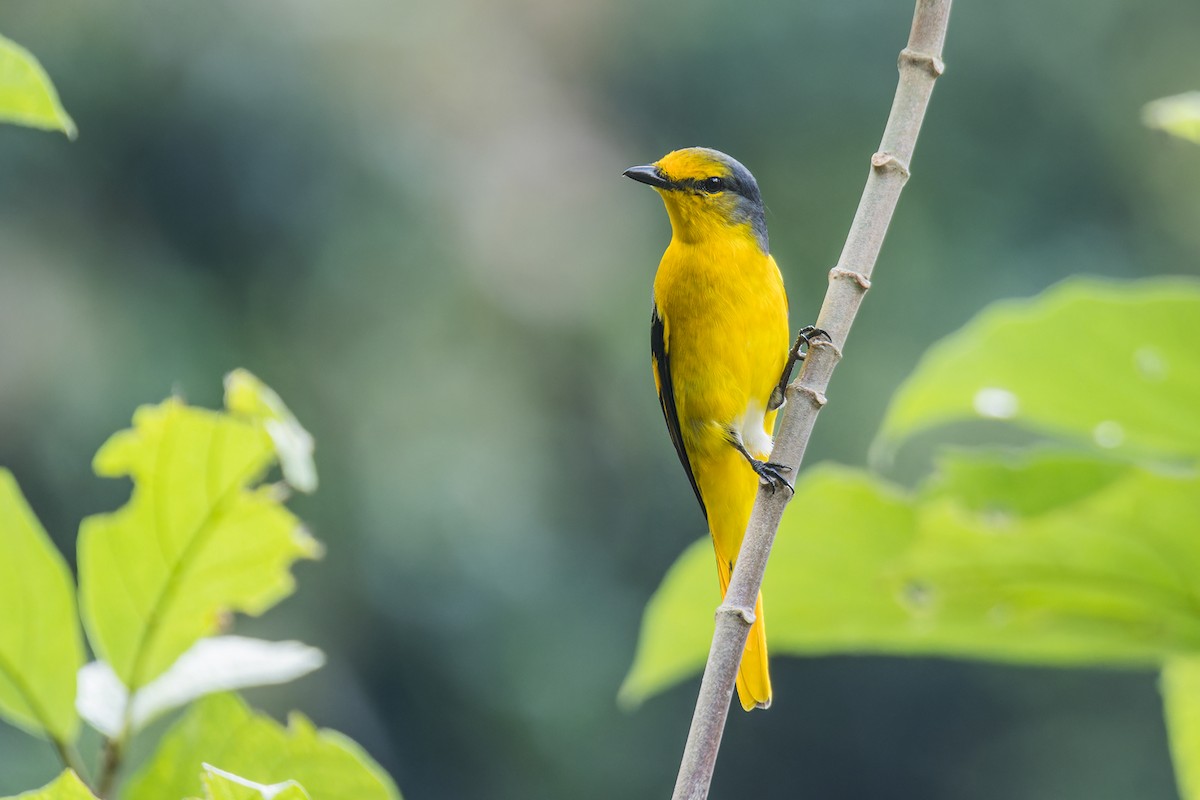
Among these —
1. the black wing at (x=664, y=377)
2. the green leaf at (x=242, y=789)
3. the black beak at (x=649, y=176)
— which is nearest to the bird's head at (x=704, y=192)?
the black beak at (x=649, y=176)

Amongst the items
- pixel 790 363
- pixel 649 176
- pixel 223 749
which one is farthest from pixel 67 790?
pixel 649 176

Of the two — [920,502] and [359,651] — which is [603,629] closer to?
[359,651]

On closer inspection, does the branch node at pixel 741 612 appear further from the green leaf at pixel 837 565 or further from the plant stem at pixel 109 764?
the plant stem at pixel 109 764

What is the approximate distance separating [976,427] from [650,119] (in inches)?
170

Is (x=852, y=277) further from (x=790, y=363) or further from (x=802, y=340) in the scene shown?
(x=790, y=363)

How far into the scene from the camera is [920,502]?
92 cm

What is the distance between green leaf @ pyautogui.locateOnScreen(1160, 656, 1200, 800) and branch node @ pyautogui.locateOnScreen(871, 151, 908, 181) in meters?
0.43

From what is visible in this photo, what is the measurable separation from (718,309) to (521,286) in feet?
25.9

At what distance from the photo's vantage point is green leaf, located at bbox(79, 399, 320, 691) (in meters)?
0.96

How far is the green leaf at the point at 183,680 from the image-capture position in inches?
37.5

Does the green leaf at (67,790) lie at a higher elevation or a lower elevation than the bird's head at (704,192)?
lower

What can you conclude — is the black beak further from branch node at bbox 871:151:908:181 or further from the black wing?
branch node at bbox 871:151:908:181

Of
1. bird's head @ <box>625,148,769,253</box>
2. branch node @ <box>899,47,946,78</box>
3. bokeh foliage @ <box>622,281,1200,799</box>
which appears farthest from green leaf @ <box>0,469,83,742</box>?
bird's head @ <box>625,148,769,253</box>

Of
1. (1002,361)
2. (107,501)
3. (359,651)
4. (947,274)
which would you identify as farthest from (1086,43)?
(1002,361)
